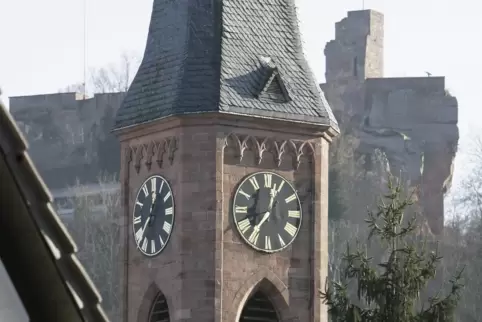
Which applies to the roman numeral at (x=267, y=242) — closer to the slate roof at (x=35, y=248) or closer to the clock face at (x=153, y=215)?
the clock face at (x=153, y=215)

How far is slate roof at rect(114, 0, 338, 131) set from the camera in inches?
1030

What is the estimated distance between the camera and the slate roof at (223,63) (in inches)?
1030

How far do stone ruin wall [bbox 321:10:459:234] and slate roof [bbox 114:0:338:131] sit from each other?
58.7 metres

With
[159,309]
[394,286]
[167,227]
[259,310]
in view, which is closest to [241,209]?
[167,227]

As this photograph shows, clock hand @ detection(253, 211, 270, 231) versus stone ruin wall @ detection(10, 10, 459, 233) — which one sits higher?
stone ruin wall @ detection(10, 10, 459, 233)

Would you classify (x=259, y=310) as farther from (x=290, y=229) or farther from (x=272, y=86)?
(x=272, y=86)

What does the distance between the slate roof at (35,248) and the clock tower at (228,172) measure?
20.5 metres

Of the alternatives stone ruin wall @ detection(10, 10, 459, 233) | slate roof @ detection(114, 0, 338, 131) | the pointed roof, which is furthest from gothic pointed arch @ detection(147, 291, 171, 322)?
stone ruin wall @ detection(10, 10, 459, 233)

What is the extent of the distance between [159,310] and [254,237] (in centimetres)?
175

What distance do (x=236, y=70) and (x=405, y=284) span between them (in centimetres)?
752

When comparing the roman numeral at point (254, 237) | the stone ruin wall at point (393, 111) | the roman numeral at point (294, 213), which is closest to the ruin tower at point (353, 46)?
the stone ruin wall at point (393, 111)

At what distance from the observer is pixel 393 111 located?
95312 mm

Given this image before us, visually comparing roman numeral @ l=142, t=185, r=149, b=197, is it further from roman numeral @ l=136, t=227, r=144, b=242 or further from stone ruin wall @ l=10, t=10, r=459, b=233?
stone ruin wall @ l=10, t=10, r=459, b=233

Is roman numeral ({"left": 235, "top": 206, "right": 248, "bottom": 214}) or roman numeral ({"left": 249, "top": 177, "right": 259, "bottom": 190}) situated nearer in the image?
roman numeral ({"left": 235, "top": 206, "right": 248, "bottom": 214})
